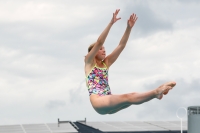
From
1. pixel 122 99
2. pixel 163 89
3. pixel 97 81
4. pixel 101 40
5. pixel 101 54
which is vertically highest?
pixel 101 40

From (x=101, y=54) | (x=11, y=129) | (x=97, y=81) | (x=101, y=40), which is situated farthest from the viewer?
(x=11, y=129)

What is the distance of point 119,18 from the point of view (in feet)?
47.1

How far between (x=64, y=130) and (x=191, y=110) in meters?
8.85

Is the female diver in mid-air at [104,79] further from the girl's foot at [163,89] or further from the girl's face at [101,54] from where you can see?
the girl's foot at [163,89]

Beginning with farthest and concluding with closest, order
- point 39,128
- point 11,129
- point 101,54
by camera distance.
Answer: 1. point 11,129
2. point 39,128
3. point 101,54

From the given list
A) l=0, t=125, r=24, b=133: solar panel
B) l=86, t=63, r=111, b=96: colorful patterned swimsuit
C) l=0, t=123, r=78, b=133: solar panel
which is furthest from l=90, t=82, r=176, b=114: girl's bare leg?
l=0, t=125, r=24, b=133: solar panel

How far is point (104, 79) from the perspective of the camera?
1514cm

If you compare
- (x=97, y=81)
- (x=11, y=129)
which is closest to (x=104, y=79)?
(x=97, y=81)

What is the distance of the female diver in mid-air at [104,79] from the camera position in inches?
525

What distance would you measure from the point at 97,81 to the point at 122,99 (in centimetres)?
177

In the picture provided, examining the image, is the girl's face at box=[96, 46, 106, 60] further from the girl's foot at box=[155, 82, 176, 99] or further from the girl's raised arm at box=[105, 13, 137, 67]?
the girl's foot at box=[155, 82, 176, 99]

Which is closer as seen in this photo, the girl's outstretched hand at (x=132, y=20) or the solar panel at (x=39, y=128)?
the girl's outstretched hand at (x=132, y=20)

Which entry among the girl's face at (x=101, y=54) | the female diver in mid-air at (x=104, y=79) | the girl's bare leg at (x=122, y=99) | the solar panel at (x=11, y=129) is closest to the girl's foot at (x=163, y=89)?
the girl's bare leg at (x=122, y=99)

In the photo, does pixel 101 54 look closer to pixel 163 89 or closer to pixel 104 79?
pixel 104 79
